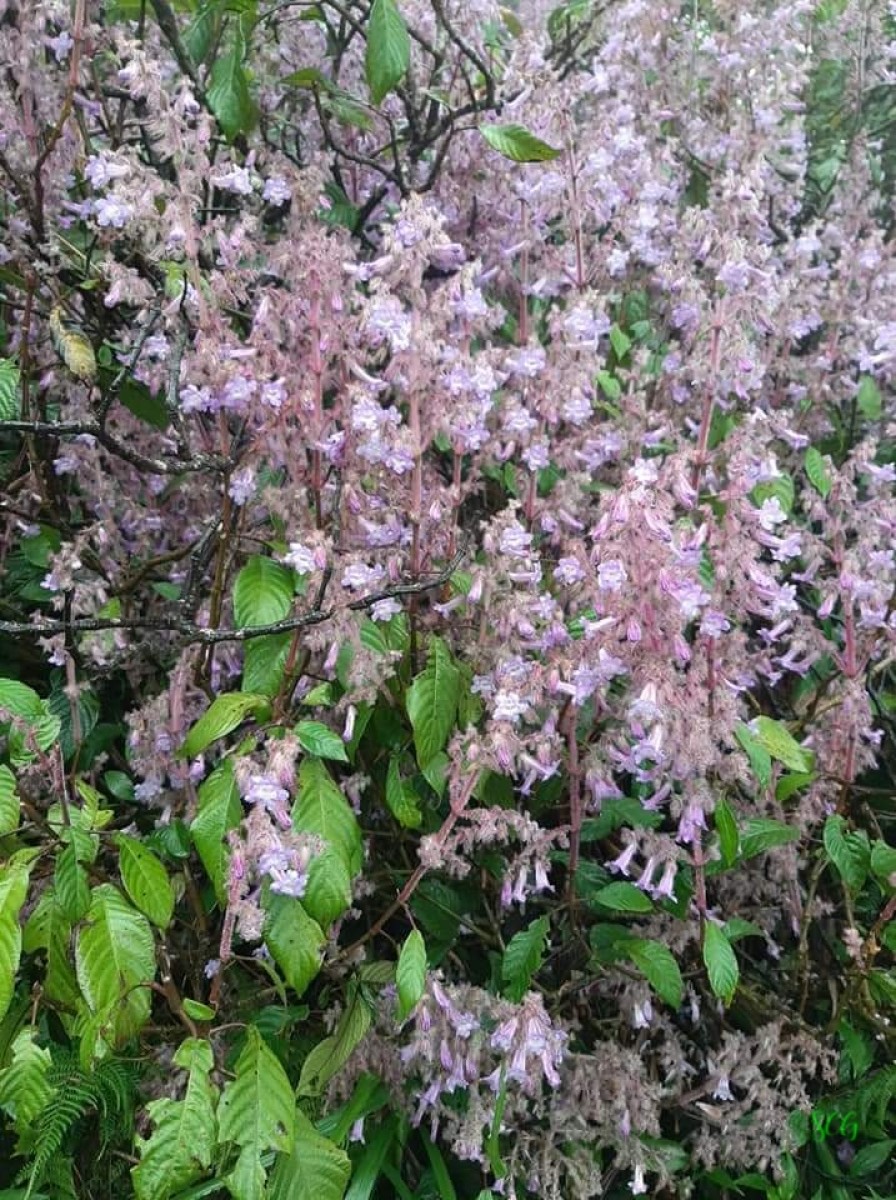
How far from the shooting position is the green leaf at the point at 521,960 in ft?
5.64

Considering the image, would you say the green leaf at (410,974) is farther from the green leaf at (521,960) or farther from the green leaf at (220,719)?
the green leaf at (220,719)

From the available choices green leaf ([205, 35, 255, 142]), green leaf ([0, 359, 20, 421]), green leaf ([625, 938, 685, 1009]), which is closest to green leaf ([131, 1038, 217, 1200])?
green leaf ([625, 938, 685, 1009])

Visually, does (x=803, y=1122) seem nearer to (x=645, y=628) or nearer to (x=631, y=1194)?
(x=631, y=1194)

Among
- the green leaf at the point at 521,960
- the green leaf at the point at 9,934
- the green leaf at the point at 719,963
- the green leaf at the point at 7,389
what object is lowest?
the green leaf at the point at 521,960

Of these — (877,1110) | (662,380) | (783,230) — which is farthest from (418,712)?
(783,230)

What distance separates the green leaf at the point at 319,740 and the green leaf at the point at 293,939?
8.8 inches

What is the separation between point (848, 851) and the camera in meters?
1.84

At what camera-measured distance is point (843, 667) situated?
6.49ft

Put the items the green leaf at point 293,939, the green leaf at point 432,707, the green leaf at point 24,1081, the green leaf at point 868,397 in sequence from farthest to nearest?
the green leaf at point 868,397 → the green leaf at point 432,707 → the green leaf at point 293,939 → the green leaf at point 24,1081

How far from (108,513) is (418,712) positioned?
0.89 m

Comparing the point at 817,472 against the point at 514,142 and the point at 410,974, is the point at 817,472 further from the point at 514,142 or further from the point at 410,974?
the point at 410,974

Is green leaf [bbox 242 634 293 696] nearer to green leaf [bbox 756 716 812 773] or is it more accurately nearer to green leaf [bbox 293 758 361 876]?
green leaf [bbox 293 758 361 876]

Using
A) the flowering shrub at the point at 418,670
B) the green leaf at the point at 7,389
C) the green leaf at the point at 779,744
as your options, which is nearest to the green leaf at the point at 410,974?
the flowering shrub at the point at 418,670

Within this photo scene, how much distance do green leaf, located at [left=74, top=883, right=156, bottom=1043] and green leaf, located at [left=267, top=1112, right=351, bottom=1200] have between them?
29cm
